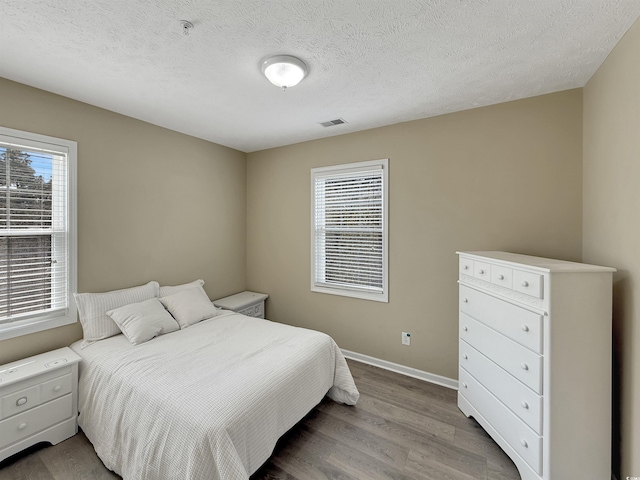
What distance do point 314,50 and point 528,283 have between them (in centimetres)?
194

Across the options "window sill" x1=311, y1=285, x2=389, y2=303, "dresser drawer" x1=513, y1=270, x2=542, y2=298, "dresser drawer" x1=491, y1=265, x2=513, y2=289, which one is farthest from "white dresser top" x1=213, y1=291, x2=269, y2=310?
"dresser drawer" x1=513, y1=270, x2=542, y2=298

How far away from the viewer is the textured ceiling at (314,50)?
1409 millimetres

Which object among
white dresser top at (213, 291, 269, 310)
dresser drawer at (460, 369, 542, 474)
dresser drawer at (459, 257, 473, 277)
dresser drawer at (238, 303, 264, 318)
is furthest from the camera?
dresser drawer at (238, 303, 264, 318)

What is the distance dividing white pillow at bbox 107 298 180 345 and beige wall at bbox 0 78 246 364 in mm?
413

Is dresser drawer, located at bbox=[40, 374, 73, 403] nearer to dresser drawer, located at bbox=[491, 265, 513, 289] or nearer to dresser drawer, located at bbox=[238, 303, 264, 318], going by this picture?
dresser drawer, located at bbox=[238, 303, 264, 318]

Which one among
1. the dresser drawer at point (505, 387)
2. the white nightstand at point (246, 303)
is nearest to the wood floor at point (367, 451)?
the dresser drawer at point (505, 387)

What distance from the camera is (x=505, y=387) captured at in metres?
1.80

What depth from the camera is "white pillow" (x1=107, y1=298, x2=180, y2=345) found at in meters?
2.33

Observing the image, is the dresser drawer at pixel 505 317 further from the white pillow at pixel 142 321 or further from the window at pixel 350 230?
the white pillow at pixel 142 321

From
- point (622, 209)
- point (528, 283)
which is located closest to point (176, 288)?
point (528, 283)

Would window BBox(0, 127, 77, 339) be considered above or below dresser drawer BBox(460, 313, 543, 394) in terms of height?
above

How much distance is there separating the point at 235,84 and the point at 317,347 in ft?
7.29

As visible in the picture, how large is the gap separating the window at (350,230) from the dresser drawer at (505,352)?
38.7 inches

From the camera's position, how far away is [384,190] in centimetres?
302
